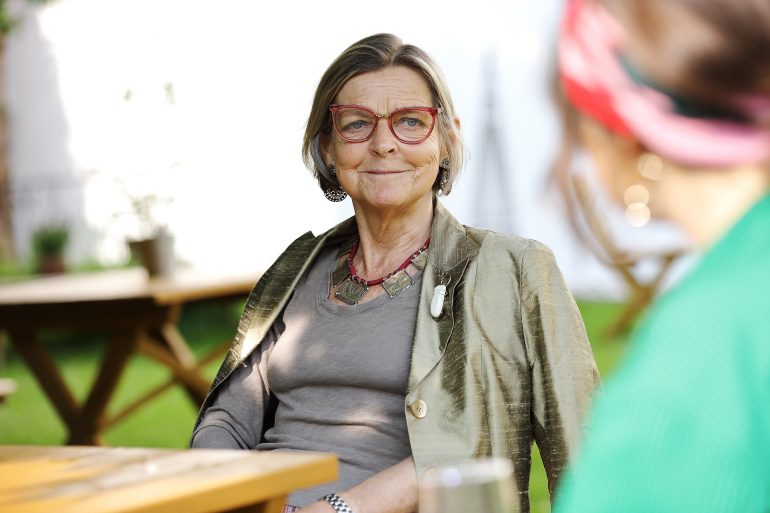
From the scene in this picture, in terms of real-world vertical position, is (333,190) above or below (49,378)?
above

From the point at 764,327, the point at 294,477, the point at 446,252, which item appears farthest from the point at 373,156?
the point at 764,327

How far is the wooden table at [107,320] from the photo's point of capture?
4492 mm

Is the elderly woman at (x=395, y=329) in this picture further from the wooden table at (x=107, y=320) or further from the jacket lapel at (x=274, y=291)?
the wooden table at (x=107, y=320)

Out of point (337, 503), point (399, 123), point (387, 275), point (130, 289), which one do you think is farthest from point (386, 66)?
point (130, 289)

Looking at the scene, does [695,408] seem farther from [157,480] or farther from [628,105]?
[157,480]

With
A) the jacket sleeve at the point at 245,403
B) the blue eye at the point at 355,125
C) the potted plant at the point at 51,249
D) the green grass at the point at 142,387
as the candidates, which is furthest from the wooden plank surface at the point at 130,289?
the potted plant at the point at 51,249

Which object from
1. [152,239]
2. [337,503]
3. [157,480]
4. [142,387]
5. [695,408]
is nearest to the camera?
[695,408]

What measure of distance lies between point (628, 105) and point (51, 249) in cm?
883

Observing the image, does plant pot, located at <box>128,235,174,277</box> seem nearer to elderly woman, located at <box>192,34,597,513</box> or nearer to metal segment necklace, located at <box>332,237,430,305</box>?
elderly woman, located at <box>192,34,597,513</box>

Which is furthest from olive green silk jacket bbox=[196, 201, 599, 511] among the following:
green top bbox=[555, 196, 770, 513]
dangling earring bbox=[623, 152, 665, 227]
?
green top bbox=[555, 196, 770, 513]

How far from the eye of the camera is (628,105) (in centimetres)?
100

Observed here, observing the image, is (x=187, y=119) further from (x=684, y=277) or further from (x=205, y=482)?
(x=684, y=277)

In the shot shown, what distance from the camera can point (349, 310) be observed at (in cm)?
242

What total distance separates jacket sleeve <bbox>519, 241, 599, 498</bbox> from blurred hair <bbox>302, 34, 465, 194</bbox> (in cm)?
46
